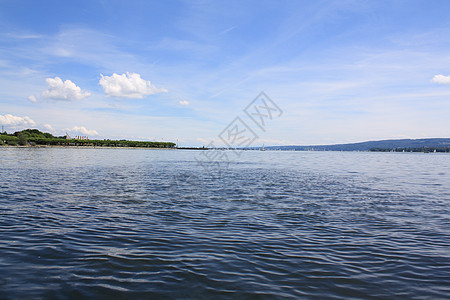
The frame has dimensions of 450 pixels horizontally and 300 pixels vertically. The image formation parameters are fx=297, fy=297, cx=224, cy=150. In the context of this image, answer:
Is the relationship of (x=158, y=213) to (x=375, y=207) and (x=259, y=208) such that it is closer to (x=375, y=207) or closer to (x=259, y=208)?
(x=259, y=208)

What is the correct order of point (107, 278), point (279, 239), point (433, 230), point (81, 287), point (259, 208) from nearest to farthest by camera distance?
point (81, 287)
point (107, 278)
point (279, 239)
point (433, 230)
point (259, 208)

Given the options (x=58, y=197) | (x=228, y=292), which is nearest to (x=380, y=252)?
(x=228, y=292)

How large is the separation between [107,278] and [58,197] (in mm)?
13290

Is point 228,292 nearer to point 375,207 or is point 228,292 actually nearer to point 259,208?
point 259,208

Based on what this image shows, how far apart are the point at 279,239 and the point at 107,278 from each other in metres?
6.07

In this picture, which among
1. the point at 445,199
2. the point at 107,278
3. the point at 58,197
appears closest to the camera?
the point at 107,278

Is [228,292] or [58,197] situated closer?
[228,292]

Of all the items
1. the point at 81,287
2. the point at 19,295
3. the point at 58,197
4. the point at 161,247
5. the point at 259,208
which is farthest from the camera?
the point at 58,197

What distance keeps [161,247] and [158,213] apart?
511 cm

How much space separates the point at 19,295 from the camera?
21.0 ft

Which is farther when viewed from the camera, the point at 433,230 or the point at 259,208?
the point at 259,208

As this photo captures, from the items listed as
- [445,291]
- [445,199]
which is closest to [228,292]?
[445,291]

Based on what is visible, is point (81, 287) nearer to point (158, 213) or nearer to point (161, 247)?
point (161, 247)

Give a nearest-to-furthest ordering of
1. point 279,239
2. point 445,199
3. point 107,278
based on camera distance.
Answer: point 107,278 → point 279,239 → point 445,199
